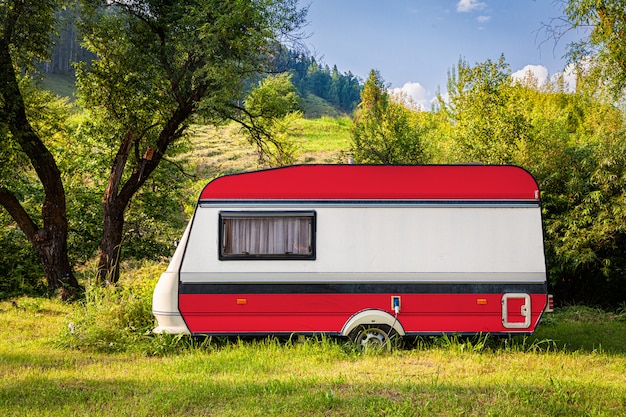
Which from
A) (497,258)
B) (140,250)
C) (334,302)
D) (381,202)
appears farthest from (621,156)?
(140,250)

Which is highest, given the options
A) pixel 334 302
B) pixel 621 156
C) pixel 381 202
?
pixel 621 156

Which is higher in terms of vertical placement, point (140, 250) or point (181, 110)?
point (181, 110)

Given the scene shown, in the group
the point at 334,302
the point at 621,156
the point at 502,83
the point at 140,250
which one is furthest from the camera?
the point at 502,83

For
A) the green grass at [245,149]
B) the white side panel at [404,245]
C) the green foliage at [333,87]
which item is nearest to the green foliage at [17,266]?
the white side panel at [404,245]

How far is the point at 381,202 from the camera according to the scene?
8.39 m

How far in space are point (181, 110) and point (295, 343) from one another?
26.8 ft

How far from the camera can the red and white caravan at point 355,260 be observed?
8.20 m

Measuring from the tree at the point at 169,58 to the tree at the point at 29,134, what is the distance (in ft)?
3.27

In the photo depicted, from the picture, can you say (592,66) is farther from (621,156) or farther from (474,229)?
(474,229)

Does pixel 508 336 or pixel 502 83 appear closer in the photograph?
pixel 508 336

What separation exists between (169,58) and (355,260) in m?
7.97

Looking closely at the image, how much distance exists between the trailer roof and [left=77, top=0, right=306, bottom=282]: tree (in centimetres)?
488

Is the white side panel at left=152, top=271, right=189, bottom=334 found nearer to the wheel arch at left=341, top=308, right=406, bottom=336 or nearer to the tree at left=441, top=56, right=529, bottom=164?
the wheel arch at left=341, top=308, right=406, bottom=336

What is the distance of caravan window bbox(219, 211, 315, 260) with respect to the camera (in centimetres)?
827
